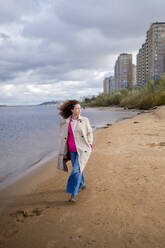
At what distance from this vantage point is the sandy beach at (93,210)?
2.71 metres

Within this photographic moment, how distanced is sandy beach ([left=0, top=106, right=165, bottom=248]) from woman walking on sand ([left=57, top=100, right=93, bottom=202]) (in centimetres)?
44

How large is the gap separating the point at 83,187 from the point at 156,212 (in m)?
1.66

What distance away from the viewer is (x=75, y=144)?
3.85 metres

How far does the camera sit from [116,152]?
7.42m

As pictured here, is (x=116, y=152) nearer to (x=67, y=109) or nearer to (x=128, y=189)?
(x=128, y=189)

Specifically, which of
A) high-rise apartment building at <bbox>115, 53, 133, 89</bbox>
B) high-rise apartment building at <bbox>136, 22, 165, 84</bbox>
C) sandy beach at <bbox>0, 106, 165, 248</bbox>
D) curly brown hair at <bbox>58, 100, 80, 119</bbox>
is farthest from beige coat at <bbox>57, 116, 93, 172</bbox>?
high-rise apartment building at <bbox>115, 53, 133, 89</bbox>

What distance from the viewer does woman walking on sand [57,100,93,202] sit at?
3.80 metres

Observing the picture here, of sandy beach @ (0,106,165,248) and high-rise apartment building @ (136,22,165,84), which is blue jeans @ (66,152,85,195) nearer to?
sandy beach @ (0,106,165,248)

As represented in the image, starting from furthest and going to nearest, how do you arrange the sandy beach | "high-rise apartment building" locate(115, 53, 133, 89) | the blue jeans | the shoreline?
"high-rise apartment building" locate(115, 53, 133, 89) → the shoreline → the blue jeans → the sandy beach

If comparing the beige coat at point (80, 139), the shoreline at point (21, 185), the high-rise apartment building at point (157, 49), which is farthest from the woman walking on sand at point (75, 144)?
the high-rise apartment building at point (157, 49)

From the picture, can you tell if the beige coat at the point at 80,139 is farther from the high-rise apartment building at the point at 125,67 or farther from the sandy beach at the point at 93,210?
the high-rise apartment building at the point at 125,67

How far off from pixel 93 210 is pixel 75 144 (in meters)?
1.23

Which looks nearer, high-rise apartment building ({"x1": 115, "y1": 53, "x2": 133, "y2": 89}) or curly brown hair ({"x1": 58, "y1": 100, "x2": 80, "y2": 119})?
curly brown hair ({"x1": 58, "y1": 100, "x2": 80, "y2": 119})

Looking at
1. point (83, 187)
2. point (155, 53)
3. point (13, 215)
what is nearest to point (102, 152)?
point (83, 187)
